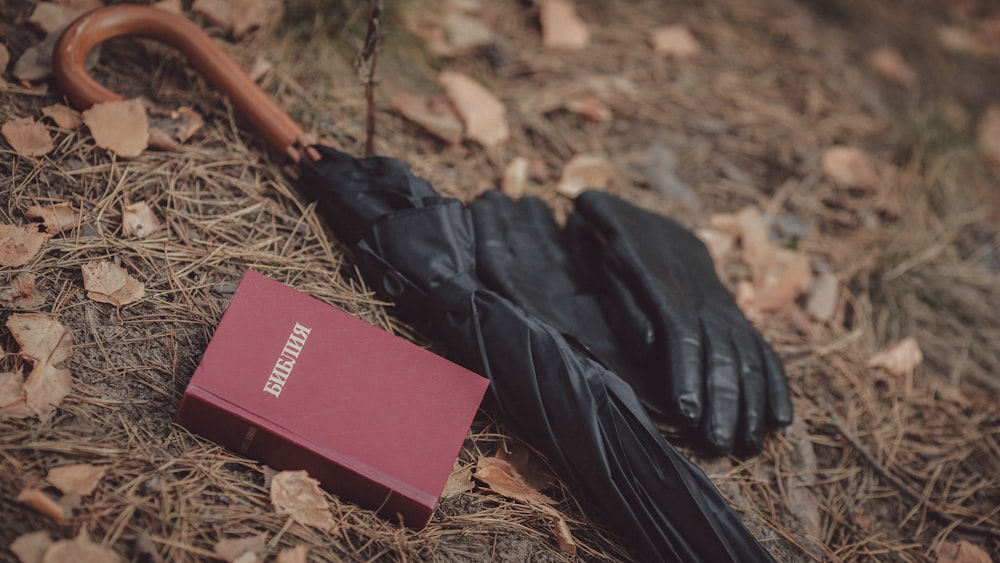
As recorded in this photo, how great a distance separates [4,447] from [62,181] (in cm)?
64

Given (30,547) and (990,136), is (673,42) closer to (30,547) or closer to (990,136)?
(990,136)

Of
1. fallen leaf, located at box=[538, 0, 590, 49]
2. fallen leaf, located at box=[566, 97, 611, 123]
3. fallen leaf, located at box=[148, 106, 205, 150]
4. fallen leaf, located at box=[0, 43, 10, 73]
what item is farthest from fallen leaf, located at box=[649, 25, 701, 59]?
fallen leaf, located at box=[0, 43, 10, 73]

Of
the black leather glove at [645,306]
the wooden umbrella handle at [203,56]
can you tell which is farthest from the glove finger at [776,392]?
the wooden umbrella handle at [203,56]

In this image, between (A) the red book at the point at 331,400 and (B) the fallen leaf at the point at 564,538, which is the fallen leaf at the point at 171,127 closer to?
(A) the red book at the point at 331,400

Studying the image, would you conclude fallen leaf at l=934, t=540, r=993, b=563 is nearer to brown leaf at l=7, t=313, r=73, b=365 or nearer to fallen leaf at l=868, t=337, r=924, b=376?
fallen leaf at l=868, t=337, r=924, b=376

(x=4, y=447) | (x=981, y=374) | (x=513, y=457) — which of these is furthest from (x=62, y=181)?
(x=981, y=374)

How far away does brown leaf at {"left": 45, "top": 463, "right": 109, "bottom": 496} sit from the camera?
112cm

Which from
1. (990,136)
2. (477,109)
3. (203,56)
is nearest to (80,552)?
(203,56)

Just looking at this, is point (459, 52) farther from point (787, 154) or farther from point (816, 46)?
point (816, 46)

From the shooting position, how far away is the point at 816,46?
2.92 meters

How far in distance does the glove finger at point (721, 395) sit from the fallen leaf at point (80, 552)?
1.19 metres

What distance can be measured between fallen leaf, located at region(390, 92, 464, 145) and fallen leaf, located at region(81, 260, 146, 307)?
0.92 meters

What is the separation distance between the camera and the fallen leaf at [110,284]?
1371 millimetres

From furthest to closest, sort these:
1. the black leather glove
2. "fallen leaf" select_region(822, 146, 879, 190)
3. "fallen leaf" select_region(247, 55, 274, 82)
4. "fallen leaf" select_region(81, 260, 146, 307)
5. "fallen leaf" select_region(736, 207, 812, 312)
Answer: "fallen leaf" select_region(822, 146, 879, 190) < "fallen leaf" select_region(736, 207, 812, 312) < "fallen leaf" select_region(247, 55, 274, 82) < the black leather glove < "fallen leaf" select_region(81, 260, 146, 307)
